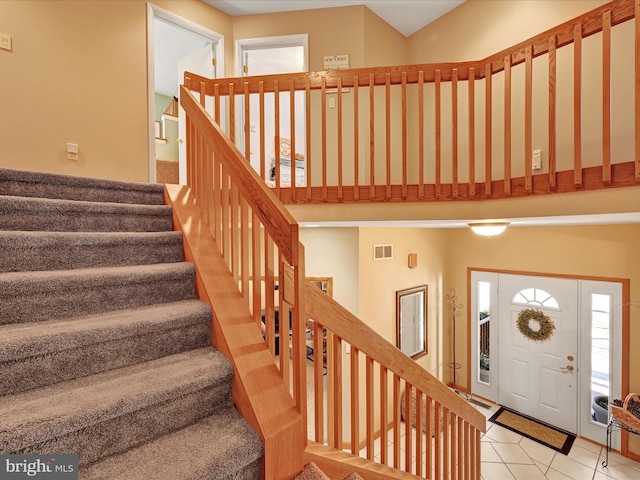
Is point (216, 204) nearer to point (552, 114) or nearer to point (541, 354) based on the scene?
point (552, 114)

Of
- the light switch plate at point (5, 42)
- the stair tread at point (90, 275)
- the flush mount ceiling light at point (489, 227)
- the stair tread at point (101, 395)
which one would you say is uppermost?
the light switch plate at point (5, 42)

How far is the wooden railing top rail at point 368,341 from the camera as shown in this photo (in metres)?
1.34

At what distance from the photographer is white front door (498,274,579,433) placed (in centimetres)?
424

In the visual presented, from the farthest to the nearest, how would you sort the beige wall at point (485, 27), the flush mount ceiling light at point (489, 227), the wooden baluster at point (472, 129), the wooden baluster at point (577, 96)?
the beige wall at point (485, 27)
the flush mount ceiling light at point (489, 227)
the wooden baluster at point (472, 129)
the wooden baluster at point (577, 96)

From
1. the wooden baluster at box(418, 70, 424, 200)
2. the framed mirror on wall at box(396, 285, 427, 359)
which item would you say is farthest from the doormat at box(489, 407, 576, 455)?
the wooden baluster at box(418, 70, 424, 200)

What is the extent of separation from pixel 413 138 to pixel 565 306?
9.77ft

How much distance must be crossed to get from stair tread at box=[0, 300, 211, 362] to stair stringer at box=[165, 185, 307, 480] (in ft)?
0.37

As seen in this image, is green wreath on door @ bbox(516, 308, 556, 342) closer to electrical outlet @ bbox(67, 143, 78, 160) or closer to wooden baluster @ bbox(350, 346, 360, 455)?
wooden baluster @ bbox(350, 346, 360, 455)

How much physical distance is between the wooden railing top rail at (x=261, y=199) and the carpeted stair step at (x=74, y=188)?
682 mm

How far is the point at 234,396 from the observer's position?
1254mm

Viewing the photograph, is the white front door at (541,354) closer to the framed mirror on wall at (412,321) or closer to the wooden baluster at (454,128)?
the framed mirror on wall at (412,321)

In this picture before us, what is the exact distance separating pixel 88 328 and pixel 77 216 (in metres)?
0.81

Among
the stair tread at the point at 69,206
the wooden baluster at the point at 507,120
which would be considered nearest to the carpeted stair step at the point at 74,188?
the stair tread at the point at 69,206

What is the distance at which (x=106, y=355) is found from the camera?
3.94 ft
